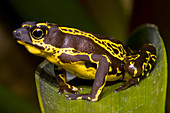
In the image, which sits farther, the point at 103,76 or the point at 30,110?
the point at 30,110

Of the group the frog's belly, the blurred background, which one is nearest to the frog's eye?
the frog's belly

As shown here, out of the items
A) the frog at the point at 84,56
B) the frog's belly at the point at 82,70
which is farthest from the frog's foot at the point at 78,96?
the frog's belly at the point at 82,70

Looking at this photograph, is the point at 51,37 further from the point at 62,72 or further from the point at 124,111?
the point at 124,111

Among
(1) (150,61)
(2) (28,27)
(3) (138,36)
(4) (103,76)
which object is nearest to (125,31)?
(3) (138,36)

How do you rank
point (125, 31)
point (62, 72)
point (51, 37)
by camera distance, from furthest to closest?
point (125, 31) → point (62, 72) → point (51, 37)

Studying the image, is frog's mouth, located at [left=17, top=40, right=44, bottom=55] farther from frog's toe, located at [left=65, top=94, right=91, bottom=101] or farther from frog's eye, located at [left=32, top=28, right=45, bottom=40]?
frog's toe, located at [left=65, top=94, right=91, bottom=101]

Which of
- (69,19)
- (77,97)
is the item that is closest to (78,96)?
(77,97)

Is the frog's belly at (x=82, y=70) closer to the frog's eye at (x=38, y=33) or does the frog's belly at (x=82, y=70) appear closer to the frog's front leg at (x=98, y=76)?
the frog's front leg at (x=98, y=76)

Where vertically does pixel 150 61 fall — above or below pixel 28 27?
below
